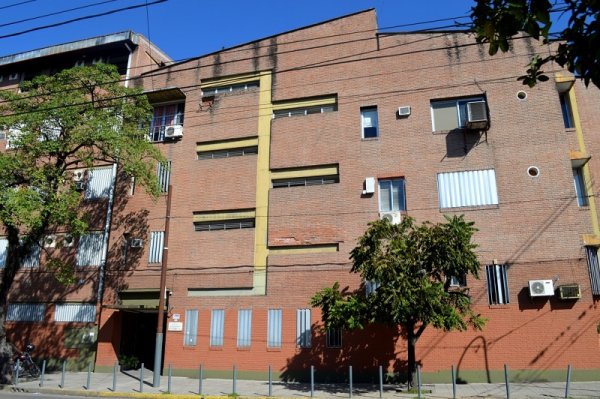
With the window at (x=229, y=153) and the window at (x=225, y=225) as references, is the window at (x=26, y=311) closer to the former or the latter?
the window at (x=225, y=225)

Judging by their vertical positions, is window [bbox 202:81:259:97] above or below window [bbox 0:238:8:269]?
above

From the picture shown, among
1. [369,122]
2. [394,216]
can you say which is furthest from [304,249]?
[369,122]

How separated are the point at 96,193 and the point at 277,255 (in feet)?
33.7

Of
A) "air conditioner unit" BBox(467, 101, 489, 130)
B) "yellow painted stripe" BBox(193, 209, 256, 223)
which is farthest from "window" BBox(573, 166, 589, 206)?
"yellow painted stripe" BBox(193, 209, 256, 223)

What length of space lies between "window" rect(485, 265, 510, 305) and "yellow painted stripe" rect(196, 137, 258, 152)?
1152 centimetres

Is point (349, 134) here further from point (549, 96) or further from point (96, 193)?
point (96, 193)

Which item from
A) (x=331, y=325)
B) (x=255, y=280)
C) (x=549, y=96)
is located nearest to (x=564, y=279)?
(x=549, y=96)

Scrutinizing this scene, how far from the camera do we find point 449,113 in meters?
20.5

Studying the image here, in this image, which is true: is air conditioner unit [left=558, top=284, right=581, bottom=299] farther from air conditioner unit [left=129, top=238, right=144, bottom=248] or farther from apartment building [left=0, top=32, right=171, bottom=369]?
apartment building [left=0, top=32, right=171, bottom=369]

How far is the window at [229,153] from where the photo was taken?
2269cm

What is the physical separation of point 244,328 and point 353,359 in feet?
15.3

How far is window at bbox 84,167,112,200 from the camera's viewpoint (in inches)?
945

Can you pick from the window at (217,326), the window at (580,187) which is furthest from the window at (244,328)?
the window at (580,187)

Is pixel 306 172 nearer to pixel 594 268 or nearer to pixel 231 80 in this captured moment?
pixel 231 80
